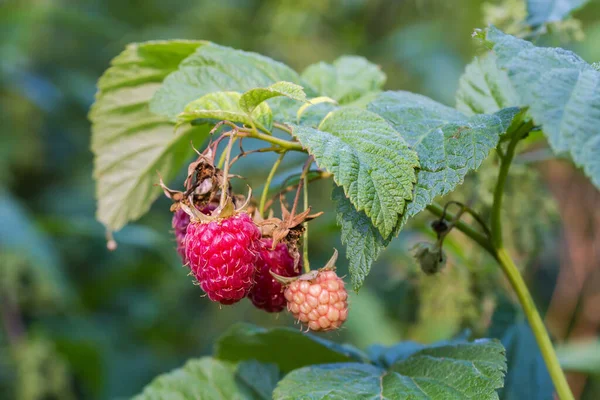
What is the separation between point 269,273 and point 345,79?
0.42 m

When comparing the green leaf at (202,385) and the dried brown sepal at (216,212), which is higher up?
the dried brown sepal at (216,212)

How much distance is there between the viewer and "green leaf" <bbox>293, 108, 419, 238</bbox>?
0.84 m

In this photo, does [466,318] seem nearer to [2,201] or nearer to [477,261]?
[477,261]

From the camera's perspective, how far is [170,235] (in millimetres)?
3834

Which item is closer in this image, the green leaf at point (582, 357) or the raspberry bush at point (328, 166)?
the raspberry bush at point (328, 166)

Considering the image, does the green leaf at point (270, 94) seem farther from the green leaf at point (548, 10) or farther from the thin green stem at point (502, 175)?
the green leaf at point (548, 10)

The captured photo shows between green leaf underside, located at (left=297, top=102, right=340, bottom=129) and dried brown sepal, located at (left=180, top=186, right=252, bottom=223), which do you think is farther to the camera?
green leaf underside, located at (left=297, top=102, right=340, bottom=129)

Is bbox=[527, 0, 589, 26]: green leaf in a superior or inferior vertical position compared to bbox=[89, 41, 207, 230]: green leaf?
superior

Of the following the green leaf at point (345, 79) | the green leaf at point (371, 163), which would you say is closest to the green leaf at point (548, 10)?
the green leaf at point (345, 79)

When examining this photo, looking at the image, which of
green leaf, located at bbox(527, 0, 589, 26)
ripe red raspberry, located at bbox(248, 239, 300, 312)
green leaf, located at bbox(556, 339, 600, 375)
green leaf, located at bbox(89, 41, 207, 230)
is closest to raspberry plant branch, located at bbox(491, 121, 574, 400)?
ripe red raspberry, located at bbox(248, 239, 300, 312)

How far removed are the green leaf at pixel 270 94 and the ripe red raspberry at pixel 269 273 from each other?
21cm

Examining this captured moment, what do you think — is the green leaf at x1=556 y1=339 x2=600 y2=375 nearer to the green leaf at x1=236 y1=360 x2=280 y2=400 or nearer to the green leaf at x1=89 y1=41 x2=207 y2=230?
the green leaf at x1=236 y1=360 x2=280 y2=400

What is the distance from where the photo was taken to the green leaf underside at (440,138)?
863 millimetres

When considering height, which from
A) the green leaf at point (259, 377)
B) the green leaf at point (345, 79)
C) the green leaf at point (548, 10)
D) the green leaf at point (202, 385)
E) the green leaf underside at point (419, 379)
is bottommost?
the green leaf at point (202, 385)
